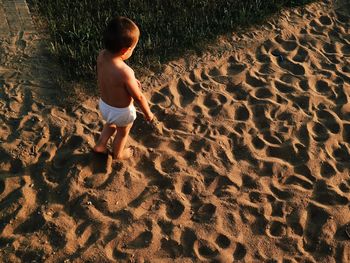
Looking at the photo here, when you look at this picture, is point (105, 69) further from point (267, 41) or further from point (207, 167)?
point (267, 41)

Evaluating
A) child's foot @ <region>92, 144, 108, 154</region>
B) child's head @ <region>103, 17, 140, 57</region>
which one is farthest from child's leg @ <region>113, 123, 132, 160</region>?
child's head @ <region>103, 17, 140, 57</region>

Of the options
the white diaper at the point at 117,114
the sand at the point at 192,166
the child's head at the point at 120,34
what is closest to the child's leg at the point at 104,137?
the sand at the point at 192,166

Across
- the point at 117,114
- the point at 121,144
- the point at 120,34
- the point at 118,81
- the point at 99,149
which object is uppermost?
the point at 120,34

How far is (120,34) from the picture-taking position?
3.48 metres

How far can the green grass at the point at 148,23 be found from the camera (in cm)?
559

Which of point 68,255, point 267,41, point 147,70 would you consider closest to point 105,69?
point 68,255

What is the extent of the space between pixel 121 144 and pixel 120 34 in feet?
4.08

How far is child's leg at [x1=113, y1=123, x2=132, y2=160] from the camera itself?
13.7 ft

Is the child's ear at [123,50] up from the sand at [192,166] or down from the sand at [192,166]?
up

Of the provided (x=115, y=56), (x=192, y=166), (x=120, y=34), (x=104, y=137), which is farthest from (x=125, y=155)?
(x=120, y=34)

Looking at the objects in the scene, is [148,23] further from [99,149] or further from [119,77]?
[119,77]

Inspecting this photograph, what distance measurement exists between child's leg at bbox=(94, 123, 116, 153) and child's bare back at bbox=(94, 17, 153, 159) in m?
0.05

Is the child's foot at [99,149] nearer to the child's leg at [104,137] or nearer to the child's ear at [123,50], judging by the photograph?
the child's leg at [104,137]

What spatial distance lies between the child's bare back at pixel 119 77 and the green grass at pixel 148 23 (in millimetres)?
1575
